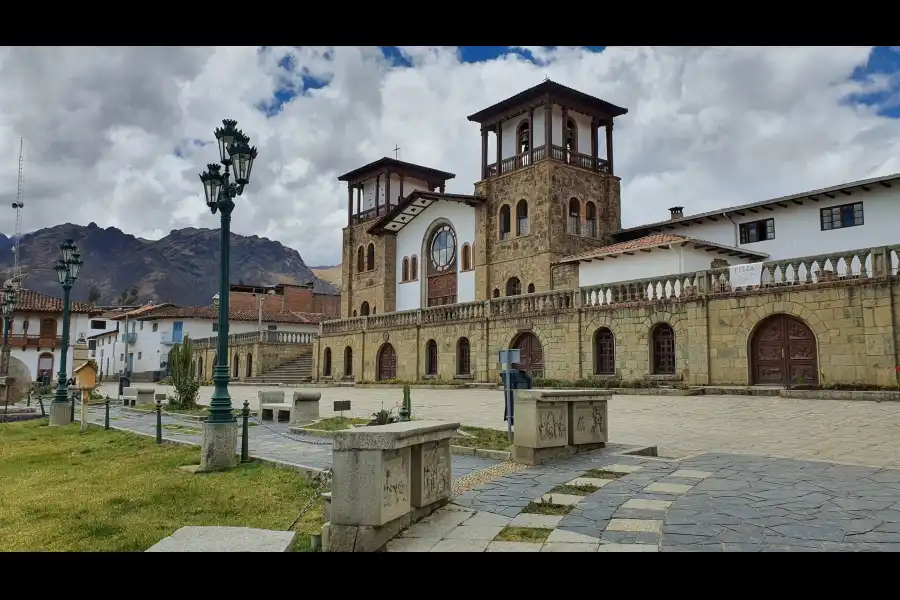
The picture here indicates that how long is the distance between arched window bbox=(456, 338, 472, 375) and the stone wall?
0.22m

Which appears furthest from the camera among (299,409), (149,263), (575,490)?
(149,263)

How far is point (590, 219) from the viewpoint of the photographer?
3278cm

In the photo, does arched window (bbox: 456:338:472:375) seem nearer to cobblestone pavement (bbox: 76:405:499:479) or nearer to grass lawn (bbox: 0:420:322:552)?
cobblestone pavement (bbox: 76:405:499:479)

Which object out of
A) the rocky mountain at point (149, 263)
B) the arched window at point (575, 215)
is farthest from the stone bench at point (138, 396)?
the rocky mountain at point (149, 263)

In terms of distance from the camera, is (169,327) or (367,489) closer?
(367,489)

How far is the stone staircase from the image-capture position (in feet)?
126

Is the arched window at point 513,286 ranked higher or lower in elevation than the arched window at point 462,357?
higher

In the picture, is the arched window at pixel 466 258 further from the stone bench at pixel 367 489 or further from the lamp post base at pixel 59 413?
the stone bench at pixel 367 489

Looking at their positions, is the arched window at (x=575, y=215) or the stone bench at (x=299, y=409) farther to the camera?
the arched window at (x=575, y=215)

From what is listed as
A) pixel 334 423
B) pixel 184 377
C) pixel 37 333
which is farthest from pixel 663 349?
pixel 37 333

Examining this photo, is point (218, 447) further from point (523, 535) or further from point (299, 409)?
point (299, 409)

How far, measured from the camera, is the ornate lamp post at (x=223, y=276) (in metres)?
9.07

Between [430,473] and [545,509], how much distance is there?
44.4 inches

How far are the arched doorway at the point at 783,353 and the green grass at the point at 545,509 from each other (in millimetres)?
13721
